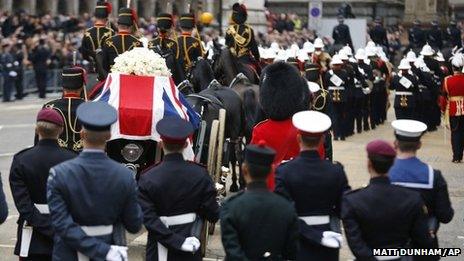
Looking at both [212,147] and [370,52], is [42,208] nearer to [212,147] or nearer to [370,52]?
[212,147]

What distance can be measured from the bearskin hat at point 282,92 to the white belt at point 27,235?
7.03 ft

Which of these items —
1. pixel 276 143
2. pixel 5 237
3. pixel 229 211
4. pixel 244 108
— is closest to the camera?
pixel 229 211

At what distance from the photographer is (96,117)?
7488mm

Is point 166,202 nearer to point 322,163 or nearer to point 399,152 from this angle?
point 322,163

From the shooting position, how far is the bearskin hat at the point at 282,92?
9.85m

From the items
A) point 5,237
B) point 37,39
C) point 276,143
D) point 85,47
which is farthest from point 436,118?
point 276,143

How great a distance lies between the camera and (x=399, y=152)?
823 centimetres

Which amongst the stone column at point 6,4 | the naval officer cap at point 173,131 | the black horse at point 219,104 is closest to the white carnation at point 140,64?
the black horse at point 219,104

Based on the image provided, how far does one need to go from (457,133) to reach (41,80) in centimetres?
1600

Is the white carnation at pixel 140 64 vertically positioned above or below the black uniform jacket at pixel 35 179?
above

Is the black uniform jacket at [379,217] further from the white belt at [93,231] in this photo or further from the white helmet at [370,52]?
the white helmet at [370,52]

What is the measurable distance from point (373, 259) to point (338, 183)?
27.8 inches

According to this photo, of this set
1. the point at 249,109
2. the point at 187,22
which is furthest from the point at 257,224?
the point at 187,22

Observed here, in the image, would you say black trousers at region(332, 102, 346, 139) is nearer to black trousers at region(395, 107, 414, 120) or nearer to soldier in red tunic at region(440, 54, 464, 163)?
black trousers at region(395, 107, 414, 120)
